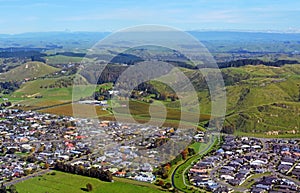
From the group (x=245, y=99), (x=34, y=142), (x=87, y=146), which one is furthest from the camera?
(x=245, y=99)

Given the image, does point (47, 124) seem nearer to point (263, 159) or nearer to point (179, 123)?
point (179, 123)

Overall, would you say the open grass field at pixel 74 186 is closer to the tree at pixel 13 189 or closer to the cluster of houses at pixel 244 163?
the tree at pixel 13 189

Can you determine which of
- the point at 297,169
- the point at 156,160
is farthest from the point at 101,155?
the point at 297,169

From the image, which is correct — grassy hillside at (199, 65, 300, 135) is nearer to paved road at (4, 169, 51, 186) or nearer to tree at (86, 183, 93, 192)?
tree at (86, 183, 93, 192)

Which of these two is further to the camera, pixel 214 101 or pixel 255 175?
pixel 214 101

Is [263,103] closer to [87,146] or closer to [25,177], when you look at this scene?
[87,146]

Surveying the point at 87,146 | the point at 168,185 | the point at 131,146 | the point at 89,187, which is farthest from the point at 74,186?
the point at 87,146

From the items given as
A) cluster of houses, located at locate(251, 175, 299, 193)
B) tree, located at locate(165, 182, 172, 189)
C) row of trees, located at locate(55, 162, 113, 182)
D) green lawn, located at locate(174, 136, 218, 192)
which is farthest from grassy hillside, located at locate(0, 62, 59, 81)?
cluster of houses, located at locate(251, 175, 299, 193)
